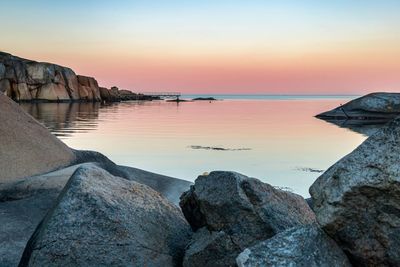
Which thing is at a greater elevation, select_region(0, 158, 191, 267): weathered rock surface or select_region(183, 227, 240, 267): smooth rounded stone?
select_region(183, 227, 240, 267): smooth rounded stone

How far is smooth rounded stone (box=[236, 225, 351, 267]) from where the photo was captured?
177 inches

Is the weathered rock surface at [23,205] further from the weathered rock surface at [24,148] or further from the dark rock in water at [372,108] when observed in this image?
the dark rock in water at [372,108]

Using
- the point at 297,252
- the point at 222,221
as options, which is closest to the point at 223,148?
the point at 222,221

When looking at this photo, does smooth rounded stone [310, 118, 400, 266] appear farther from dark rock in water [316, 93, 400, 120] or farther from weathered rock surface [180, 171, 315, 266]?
dark rock in water [316, 93, 400, 120]

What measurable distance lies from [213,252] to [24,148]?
27.3ft

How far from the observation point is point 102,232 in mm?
5707

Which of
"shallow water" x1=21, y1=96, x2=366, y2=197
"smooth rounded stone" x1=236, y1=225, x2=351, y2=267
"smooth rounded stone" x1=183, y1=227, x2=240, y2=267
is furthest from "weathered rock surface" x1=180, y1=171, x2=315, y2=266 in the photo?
"shallow water" x1=21, y1=96, x2=366, y2=197

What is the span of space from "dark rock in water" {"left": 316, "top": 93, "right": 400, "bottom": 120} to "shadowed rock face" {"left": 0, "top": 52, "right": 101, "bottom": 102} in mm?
61184

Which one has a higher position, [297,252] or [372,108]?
[297,252]

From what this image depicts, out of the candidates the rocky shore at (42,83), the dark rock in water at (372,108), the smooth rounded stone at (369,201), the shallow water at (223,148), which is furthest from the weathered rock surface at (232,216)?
the rocky shore at (42,83)

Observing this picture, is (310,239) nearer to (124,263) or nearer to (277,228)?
(277,228)

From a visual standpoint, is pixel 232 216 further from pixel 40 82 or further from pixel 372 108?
pixel 40 82

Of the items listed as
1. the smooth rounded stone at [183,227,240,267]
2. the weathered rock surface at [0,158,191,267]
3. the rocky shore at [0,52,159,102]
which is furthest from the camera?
the rocky shore at [0,52,159,102]

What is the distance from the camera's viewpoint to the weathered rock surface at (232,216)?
5.93m
